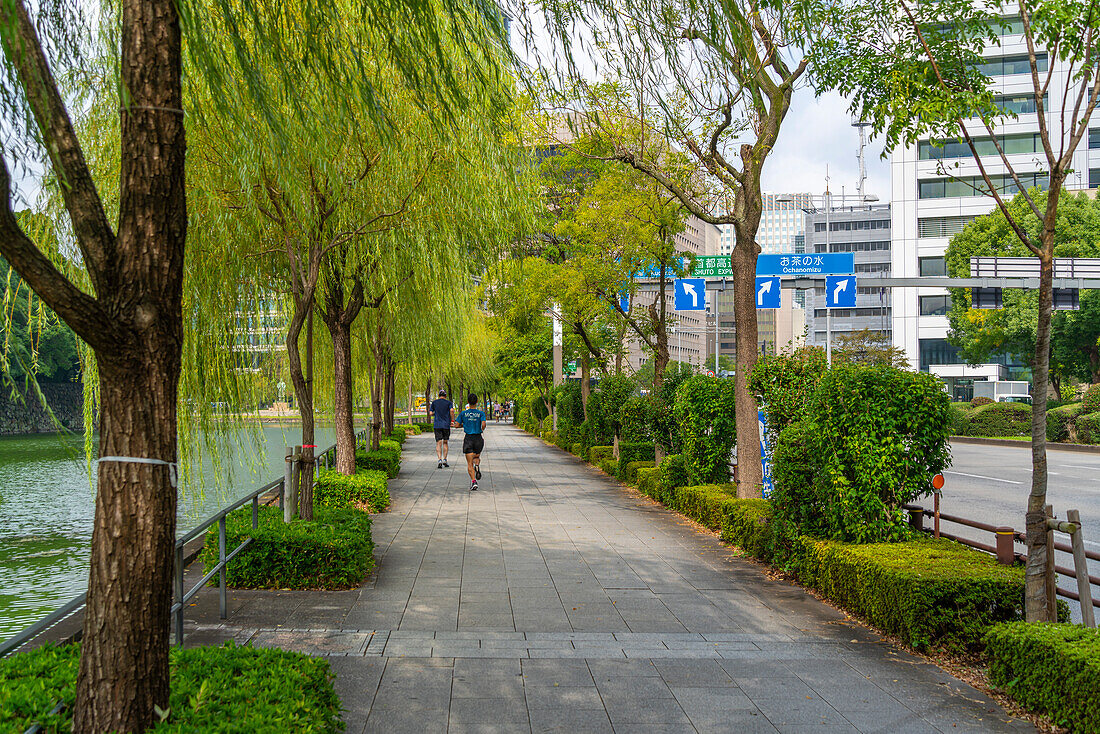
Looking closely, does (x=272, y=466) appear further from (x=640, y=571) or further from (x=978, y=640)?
(x=978, y=640)

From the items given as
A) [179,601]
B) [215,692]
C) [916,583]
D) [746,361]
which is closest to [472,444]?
[746,361]

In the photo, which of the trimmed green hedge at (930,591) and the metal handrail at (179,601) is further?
the trimmed green hedge at (930,591)

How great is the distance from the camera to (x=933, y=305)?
61.4 meters

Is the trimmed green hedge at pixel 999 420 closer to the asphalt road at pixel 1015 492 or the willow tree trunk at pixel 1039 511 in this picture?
the asphalt road at pixel 1015 492

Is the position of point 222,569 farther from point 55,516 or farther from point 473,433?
point 55,516

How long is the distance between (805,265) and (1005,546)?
1570 centimetres

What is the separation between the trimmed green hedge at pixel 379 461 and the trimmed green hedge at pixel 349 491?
3.44 m

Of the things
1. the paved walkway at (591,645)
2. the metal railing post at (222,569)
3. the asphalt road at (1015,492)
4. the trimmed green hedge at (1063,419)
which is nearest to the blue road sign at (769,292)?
the asphalt road at (1015,492)

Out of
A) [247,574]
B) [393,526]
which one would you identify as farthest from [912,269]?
[247,574]

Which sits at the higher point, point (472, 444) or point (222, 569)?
point (472, 444)

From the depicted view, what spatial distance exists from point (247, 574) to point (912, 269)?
57.0 m

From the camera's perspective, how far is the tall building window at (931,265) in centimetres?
5769

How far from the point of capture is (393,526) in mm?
12219

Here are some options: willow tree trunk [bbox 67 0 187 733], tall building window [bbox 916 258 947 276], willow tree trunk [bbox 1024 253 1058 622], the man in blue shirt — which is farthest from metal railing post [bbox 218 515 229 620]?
tall building window [bbox 916 258 947 276]
